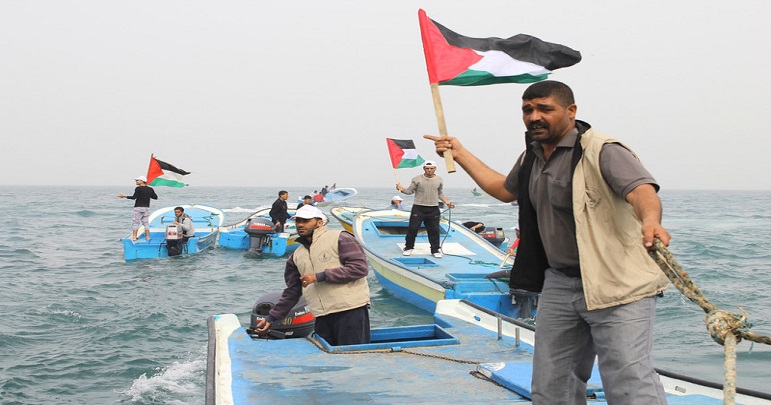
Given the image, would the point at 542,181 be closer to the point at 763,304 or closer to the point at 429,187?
the point at 429,187

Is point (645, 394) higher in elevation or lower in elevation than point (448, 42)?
lower

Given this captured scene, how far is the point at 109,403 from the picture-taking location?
7.48 metres

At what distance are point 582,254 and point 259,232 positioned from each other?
18.0m

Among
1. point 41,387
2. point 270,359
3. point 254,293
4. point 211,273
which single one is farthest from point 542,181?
point 211,273

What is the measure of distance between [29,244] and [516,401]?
88.1 feet

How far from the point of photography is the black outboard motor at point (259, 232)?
20281 millimetres

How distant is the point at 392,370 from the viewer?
5.31 meters

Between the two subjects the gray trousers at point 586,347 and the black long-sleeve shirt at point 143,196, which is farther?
the black long-sleeve shirt at point 143,196

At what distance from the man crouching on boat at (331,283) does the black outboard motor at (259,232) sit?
46.9 ft

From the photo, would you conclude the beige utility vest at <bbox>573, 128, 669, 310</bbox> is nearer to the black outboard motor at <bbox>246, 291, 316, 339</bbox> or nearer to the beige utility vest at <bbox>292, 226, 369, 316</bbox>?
the beige utility vest at <bbox>292, 226, 369, 316</bbox>

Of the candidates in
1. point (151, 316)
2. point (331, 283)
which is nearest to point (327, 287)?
point (331, 283)

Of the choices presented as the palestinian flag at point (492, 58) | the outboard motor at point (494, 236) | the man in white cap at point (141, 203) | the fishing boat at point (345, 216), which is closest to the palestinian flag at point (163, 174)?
the man in white cap at point (141, 203)

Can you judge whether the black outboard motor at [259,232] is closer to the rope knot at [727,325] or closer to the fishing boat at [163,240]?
the fishing boat at [163,240]

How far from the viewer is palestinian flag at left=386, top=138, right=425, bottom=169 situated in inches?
709
